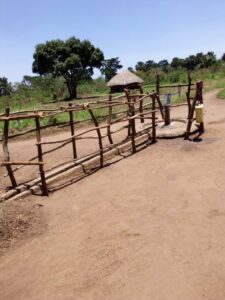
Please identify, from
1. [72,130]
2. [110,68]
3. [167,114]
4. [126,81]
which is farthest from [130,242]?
[110,68]

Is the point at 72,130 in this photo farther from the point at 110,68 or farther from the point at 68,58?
the point at 110,68

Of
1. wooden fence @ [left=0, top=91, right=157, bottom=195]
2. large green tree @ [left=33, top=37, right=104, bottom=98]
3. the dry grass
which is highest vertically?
large green tree @ [left=33, top=37, right=104, bottom=98]

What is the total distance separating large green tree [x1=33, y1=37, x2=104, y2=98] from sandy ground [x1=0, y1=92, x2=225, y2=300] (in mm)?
22011

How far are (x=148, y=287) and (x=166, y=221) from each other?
4.95ft

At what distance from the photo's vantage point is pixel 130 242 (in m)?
4.94

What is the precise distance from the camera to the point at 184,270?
4.20 metres

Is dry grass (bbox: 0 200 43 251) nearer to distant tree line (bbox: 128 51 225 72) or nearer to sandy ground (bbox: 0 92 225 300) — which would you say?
sandy ground (bbox: 0 92 225 300)

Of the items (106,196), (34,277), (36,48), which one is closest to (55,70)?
(36,48)

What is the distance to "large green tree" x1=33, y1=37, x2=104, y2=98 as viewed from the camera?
28616mm

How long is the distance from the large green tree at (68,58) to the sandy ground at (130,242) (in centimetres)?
2201

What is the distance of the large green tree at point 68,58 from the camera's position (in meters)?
28.6

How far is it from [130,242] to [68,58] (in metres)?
24.9

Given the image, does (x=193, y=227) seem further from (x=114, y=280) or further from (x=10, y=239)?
(x=10, y=239)

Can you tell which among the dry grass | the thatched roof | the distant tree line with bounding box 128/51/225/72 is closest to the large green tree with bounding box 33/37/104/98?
the thatched roof
